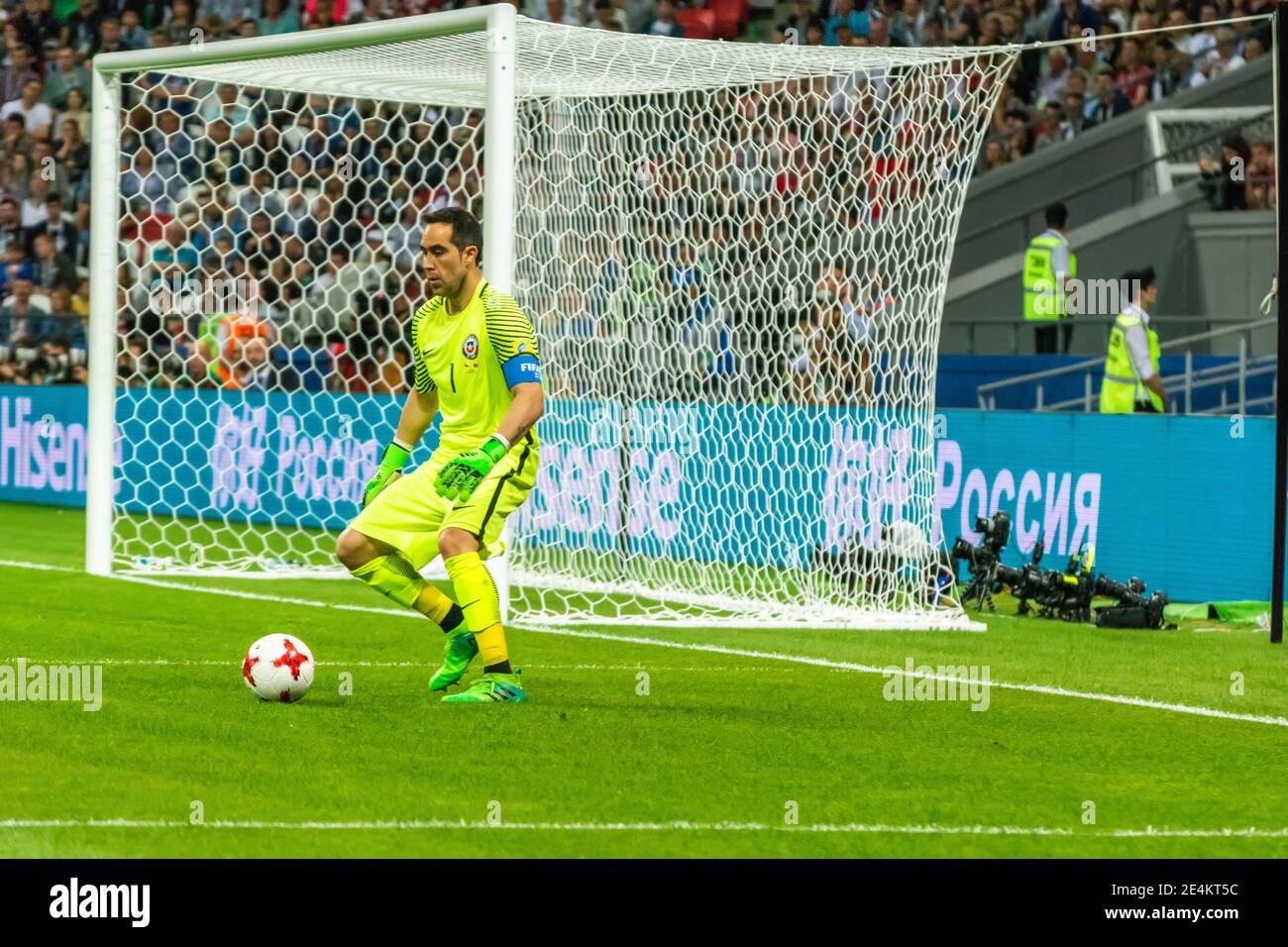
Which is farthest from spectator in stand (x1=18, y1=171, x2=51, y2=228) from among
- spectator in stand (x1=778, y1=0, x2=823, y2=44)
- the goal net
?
the goal net

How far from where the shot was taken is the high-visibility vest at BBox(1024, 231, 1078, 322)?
17469 mm

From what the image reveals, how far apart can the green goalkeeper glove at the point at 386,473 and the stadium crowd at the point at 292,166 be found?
4.98m

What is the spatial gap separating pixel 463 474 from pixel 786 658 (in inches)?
104

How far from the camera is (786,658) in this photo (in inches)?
394

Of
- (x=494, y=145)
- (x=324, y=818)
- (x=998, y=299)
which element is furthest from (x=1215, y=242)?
(x=324, y=818)

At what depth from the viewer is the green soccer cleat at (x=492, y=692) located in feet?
26.7

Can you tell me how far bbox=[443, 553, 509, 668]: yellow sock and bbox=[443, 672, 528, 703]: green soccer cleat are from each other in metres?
0.07

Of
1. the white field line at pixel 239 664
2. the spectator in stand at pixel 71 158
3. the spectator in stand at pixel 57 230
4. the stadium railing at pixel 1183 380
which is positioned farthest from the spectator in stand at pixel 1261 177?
the spectator in stand at pixel 71 158

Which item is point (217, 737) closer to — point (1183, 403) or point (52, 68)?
point (1183, 403)

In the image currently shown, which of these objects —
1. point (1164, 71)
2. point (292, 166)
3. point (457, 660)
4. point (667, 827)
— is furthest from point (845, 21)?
point (667, 827)

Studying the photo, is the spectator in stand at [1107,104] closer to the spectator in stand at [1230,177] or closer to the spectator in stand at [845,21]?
the spectator in stand at [1230,177]

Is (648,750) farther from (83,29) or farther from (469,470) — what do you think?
(83,29)

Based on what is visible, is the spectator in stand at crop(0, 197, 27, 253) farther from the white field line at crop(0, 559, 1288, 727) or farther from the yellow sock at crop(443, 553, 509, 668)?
the yellow sock at crop(443, 553, 509, 668)

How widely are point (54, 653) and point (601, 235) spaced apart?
499 cm
